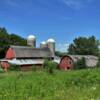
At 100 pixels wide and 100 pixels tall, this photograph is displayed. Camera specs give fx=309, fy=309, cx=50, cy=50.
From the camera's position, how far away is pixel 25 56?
70250 mm

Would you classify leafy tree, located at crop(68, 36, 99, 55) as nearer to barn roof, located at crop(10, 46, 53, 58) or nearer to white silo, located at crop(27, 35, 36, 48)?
white silo, located at crop(27, 35, 36, 48)

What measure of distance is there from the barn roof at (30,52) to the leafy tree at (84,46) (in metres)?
12.7

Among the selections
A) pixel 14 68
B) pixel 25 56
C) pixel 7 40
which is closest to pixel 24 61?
pixel 25 56

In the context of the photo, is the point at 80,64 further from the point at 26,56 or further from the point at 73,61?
the point at 26,56

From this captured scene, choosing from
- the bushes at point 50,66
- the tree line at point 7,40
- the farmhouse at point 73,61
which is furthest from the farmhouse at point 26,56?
the bushes at point 50,66

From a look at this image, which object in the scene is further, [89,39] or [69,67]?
[89,39]

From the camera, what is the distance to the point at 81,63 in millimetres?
58969

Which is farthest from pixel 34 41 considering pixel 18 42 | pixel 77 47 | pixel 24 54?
pixel 24 54

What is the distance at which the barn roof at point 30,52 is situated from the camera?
7012 centimetres

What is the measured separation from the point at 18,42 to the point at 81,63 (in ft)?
110

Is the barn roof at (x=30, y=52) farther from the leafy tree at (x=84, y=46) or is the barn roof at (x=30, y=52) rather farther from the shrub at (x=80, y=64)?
the shrub at (x=80, y=64)

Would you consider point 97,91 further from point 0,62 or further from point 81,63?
point 0,62

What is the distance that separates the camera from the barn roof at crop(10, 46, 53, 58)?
70.1 metres

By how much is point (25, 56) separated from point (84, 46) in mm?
22096
